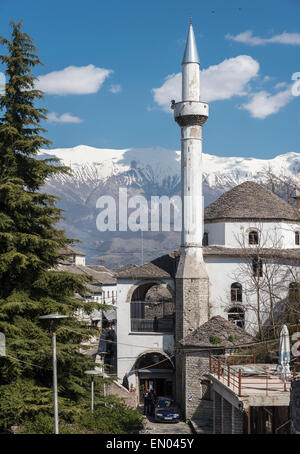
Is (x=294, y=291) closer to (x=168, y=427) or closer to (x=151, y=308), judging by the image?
(x=168, y=427)

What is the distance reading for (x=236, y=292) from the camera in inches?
1676

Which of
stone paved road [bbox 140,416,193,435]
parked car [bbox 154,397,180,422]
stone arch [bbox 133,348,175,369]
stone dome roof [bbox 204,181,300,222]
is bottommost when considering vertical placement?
stone paved road [bbox 140,416,193,435]

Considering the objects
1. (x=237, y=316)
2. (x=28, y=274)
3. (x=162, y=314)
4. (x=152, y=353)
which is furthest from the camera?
(x=162, y=314)

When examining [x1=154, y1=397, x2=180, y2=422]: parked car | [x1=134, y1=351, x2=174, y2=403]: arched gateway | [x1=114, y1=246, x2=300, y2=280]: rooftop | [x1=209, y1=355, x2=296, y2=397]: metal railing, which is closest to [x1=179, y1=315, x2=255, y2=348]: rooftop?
[x1=154, y1=397, x2=180, y2=422]: parked car


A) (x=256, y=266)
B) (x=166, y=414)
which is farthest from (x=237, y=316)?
(x=166, y=414)

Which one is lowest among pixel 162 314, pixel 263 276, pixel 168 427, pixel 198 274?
pixel 168 427

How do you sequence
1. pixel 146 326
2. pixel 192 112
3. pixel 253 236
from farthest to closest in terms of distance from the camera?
pixel 253 236 < pixel 146 326 < pixel 192 112

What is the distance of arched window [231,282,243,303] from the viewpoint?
42531mm

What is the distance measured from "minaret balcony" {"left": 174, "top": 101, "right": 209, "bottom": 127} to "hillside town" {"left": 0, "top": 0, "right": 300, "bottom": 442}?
70mm

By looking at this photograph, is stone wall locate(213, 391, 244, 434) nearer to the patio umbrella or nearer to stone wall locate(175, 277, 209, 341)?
the patio umbrella

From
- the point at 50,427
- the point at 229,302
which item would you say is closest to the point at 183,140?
the point at 229,302

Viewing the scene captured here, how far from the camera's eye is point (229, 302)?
42.4m

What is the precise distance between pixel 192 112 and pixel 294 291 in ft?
43.5

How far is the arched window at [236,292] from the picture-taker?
140 feet
